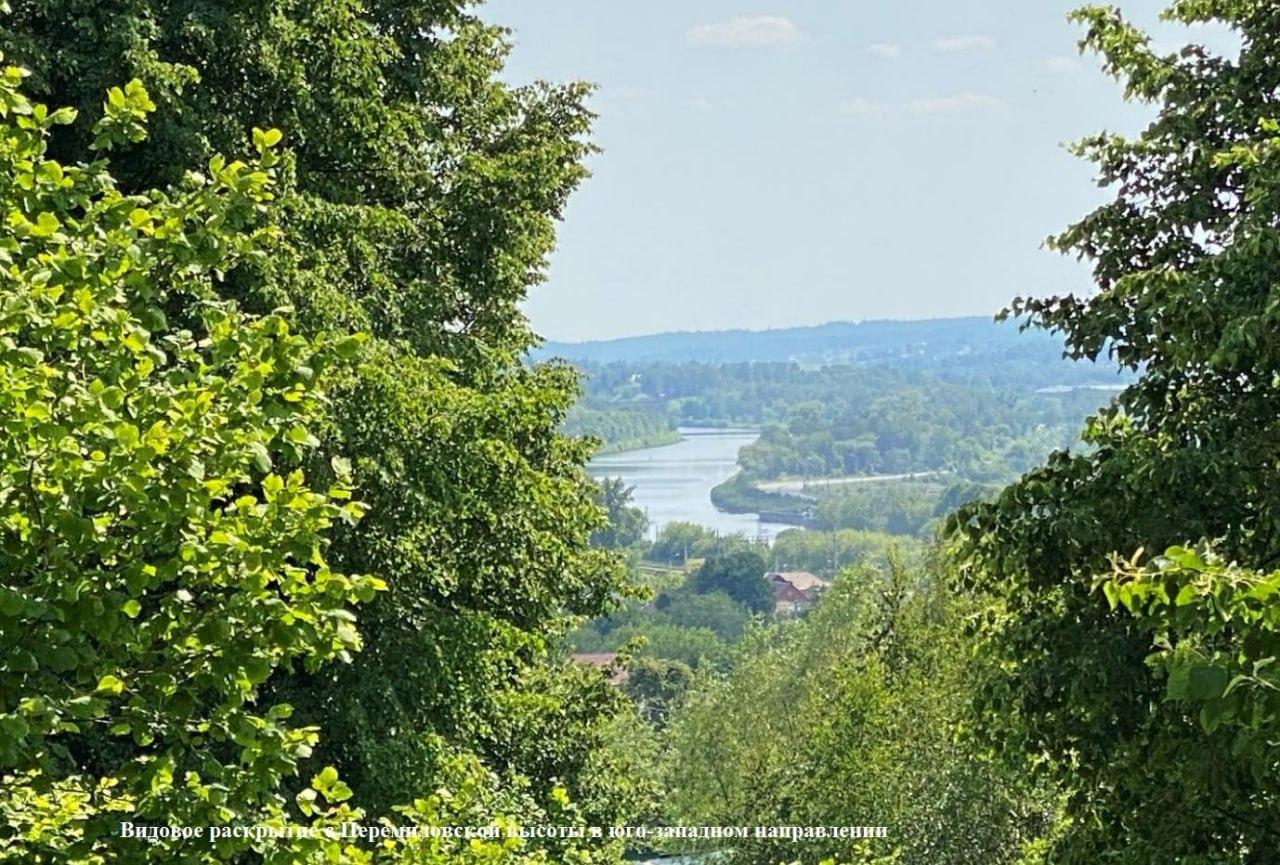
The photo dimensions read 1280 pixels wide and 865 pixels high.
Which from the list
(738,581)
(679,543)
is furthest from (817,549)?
(738,581)

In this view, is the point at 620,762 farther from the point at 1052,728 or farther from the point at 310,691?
the point at 1052,728

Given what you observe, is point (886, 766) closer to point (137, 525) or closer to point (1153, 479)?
point (1153, 479)

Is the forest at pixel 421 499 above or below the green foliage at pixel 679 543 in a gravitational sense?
above

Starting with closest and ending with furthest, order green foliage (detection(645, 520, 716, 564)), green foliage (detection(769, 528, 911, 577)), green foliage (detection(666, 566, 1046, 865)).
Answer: green foliage (detection(666, 566, 1046, 865))
green foliage (detection(769, 528, 911, 577))
green foliage (detection(645, 520, 716, 564))

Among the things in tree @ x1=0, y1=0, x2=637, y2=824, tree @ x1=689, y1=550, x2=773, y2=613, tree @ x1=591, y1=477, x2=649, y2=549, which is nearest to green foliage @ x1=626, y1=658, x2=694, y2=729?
tree @ x1=689, y1=550, x2=773, y2=613

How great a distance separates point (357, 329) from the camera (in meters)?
11.9

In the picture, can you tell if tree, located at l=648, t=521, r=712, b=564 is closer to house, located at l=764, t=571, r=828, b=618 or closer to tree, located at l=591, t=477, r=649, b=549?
tree, located at l=591, t=477, r=649, b=549

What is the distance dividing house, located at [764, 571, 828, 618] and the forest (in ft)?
388

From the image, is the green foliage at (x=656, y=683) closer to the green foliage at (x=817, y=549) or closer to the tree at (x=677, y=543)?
the green foliage at (x=817, y=549)

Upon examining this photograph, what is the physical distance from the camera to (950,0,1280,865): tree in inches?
324

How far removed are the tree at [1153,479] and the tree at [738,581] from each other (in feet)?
417

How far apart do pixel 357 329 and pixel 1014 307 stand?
18.3 ft

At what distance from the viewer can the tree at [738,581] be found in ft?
449

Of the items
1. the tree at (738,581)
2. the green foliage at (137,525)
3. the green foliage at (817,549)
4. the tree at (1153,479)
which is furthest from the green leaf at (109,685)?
the green foliage at (817,549)
